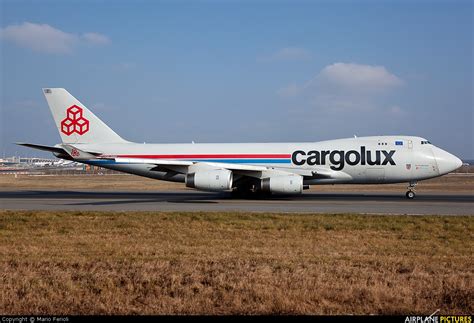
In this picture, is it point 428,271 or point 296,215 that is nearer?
point 428,271

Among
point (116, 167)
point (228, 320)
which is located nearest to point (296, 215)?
point (228, 320)

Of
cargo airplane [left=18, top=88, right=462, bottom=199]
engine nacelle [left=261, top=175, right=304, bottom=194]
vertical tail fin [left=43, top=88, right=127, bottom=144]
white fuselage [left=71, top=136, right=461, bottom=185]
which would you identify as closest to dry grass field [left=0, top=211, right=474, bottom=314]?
engine nacelle [left=261, top=175, right=304, bottom=194]

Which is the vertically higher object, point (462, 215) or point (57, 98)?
point (57, 98)

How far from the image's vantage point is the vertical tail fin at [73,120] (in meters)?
33.3

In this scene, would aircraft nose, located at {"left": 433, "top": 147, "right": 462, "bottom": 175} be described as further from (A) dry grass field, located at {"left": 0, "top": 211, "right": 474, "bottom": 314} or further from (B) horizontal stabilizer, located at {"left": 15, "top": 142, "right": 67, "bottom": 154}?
(B) horizontal stabilizer, located at {"left": 15, "top": 142, "right": 67, "bottom": 154}

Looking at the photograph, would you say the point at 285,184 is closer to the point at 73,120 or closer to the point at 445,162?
the point at 445,162

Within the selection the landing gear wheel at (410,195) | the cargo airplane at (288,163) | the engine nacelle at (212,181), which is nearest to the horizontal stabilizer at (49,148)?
the cargo airplane at (288,163)

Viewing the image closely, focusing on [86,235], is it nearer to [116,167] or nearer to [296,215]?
[296,215]

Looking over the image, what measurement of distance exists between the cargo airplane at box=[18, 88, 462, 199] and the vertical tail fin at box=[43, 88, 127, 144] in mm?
2156

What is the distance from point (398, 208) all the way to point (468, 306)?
15.6 m

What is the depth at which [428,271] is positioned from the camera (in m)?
9.29

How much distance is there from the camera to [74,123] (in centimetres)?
3347

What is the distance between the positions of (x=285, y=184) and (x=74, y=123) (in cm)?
1470

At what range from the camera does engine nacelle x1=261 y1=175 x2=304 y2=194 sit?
90.8ft
